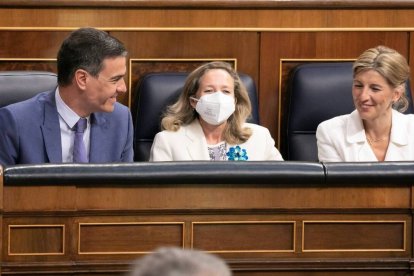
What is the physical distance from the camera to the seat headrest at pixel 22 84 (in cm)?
239

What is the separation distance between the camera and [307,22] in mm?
2789

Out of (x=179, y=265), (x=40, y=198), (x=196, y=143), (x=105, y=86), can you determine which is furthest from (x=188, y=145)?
(x=179, y=265)

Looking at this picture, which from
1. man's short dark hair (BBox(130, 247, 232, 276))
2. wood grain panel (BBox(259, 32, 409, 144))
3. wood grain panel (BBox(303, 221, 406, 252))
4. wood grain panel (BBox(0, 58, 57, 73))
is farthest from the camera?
wood grain panel (BBox(259, 32, 409, 144))

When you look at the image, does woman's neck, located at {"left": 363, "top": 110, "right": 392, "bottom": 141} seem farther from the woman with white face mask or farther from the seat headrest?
the seat headrest

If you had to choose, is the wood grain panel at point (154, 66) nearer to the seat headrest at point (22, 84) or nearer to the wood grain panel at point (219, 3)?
the wood grain panel at point (219, 3)

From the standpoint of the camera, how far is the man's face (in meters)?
2.22

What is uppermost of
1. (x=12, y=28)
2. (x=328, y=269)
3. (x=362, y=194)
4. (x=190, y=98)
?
(x=12, y=28)

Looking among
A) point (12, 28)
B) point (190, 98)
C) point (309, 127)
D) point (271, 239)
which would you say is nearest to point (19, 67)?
point (12, 28)

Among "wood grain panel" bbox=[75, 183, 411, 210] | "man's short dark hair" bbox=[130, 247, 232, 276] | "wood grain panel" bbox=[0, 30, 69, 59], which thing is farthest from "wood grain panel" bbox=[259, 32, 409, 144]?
"man's short dark hair" bbox=[130, 247, 232, 276]

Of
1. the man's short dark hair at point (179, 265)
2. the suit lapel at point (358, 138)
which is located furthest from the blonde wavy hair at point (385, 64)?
the man's short dark hair at point (179, 265)

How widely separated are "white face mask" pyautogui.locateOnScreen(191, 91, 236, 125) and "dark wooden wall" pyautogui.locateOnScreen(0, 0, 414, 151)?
14.4 inches

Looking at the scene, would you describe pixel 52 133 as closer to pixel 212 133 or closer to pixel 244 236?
pixel 212 133

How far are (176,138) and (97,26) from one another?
462 millimetres

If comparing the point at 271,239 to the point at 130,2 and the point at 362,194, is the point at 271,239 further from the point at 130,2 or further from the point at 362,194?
the point at 130,2
